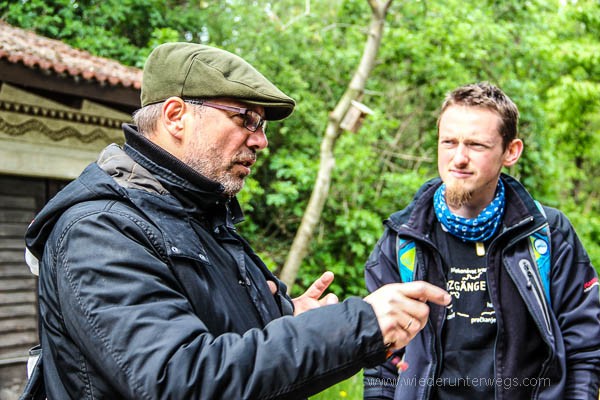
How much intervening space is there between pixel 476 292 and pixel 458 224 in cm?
28

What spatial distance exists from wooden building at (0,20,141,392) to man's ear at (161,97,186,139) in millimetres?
4407

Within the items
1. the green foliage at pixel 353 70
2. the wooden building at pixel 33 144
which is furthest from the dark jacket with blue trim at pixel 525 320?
the green foliage at pixel 353 70

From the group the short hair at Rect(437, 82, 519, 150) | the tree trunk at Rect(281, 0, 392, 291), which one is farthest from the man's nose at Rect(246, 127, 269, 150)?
the tree trunk at Rect(281, 0, 392, 291)

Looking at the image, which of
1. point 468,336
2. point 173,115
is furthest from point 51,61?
point 468,336

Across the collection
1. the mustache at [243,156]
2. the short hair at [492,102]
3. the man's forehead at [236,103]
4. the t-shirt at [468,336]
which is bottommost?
the t-shirt at [468,336]

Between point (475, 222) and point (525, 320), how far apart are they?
1.40ft

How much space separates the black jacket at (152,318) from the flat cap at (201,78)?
0.27 meters

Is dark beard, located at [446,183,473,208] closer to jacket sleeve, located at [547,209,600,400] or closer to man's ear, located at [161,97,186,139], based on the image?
jacket sleeve, located at [547,209,600,400]

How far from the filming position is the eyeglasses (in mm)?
1751

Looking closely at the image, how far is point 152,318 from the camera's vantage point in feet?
4.24

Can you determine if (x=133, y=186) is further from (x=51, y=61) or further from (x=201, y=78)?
(x=51, y=61)

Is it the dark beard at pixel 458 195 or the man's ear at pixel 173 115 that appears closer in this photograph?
the man's ear at pixel 173 115

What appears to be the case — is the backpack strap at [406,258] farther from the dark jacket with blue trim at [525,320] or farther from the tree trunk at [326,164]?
the tree trunk at [326,164]

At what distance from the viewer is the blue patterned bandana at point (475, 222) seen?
8.23ft
